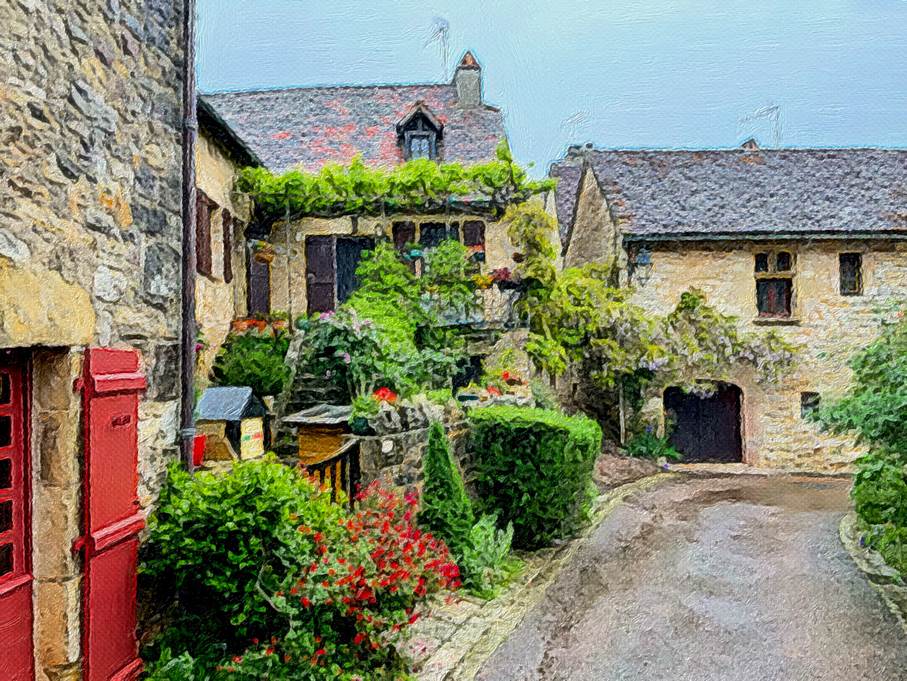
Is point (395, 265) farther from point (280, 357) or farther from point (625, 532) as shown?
point (625, 532)

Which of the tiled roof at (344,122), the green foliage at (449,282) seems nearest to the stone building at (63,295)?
the green foliage at (449,282)

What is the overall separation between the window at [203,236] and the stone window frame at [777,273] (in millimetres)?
11325

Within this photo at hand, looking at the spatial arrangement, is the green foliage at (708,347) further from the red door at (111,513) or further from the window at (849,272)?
the red door at (111,513)

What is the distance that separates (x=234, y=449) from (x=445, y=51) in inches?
605

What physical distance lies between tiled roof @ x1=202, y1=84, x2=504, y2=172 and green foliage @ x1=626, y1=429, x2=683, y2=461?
6.78 meters

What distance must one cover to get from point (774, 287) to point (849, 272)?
167 cm

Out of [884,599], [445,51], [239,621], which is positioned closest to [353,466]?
[239,621]

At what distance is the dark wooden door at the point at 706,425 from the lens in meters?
16.0

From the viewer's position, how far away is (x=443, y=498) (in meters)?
7.15

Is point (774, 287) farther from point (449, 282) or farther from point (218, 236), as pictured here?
point (218, 236)

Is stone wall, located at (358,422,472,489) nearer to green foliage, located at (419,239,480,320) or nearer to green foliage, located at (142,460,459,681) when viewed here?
green foliage, located at (142,460,459,681)

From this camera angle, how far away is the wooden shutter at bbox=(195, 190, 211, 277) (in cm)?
996

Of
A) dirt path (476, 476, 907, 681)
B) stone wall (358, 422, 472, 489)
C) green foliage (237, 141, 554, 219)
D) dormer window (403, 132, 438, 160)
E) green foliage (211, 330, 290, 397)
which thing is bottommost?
dirt path (476, 476, 907, 681)

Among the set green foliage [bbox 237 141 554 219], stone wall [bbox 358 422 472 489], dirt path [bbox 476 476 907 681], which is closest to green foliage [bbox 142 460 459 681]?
dirt path [bbox 476 476 907 681]
